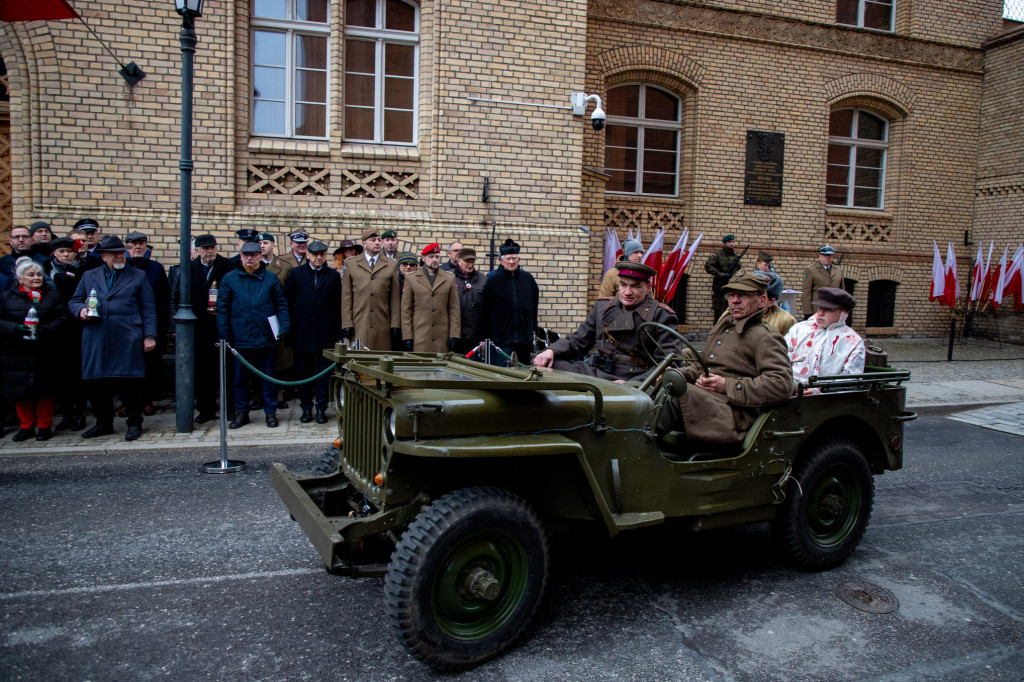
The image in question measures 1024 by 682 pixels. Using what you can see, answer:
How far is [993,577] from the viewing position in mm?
4480

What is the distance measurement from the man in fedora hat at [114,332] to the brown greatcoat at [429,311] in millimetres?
2700

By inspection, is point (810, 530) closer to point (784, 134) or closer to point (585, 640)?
point (585, 640)

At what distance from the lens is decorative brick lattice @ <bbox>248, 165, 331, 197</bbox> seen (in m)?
9.98

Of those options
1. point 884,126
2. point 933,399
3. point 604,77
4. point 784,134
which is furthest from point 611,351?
point 884,126

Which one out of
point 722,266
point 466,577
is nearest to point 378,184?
point 722,266

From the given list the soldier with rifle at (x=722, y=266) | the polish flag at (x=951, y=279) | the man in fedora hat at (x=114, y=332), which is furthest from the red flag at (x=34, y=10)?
the polish flag at (x=951, y=279)

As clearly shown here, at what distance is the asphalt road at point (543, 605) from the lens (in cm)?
329

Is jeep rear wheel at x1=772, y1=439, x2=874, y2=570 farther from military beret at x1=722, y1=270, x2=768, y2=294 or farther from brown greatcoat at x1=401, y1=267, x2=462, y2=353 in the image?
brown greatcoat at x1=401, y1=267, x2=462, y2=353

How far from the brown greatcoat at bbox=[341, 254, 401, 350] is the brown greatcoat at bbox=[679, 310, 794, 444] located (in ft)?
16.2

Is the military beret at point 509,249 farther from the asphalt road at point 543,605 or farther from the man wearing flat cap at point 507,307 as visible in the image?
the asphalt road at point 543,605

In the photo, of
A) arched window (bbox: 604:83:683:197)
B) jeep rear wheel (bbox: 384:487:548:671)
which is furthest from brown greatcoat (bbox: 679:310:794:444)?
arched window (bbox: 604:83:683:197)

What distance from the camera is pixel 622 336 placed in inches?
196

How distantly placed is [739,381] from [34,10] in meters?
8.88

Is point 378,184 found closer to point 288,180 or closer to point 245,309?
point 288,180
